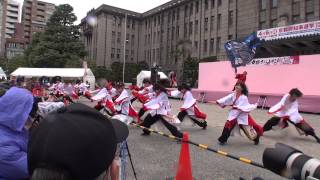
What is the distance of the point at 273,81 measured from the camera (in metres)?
22.7

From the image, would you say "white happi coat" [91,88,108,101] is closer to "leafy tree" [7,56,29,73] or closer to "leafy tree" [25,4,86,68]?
"leafy tree" [25,4,86,68]

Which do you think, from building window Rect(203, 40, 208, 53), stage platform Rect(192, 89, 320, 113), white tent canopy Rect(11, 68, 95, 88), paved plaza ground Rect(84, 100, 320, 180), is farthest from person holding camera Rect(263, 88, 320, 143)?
building window Rect(203, 40, 208, 53)

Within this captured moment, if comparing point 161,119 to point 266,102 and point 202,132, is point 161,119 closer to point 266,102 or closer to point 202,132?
point 202,132

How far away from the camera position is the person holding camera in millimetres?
10180

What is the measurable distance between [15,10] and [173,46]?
307 ft

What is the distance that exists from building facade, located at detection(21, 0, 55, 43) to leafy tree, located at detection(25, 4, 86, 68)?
213 feet

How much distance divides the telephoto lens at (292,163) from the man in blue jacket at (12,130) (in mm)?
1598

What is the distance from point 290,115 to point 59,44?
4993 cm

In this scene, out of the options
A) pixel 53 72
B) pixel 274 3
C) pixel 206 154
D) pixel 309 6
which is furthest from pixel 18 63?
pixel 206 154

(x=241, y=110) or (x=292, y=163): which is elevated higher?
(x=292, y=163)

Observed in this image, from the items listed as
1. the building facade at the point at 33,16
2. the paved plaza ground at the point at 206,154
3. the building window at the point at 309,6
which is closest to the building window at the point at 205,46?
the building window at the point at 309,6

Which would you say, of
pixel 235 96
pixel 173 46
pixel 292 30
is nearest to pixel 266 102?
pixel 292 30

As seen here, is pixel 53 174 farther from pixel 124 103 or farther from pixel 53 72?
pixel 53 72

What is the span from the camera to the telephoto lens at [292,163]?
58.1 inches
